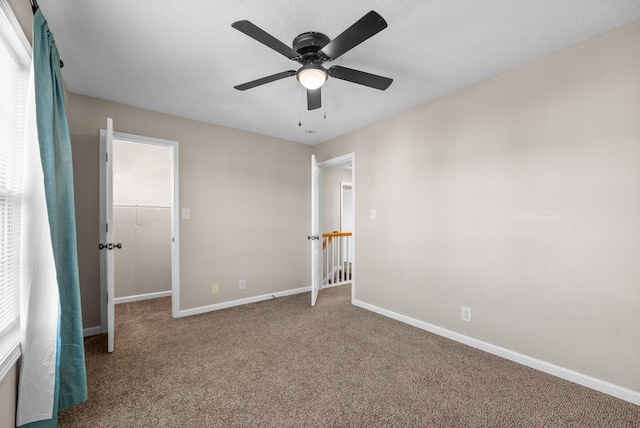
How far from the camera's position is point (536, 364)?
2275 millimetres

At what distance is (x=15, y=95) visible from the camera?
1.60 meters

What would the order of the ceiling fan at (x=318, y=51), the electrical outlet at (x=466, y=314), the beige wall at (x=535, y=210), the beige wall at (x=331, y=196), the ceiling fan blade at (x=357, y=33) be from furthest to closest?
the beige wall at (x=331, y=196) → the electrical outlet at (x=466, y=314) → the beige wall at (x=535, y=210) → the ceiling fan at (x=318, y=51) → the ceiling fan blade at (x=357, y=33)

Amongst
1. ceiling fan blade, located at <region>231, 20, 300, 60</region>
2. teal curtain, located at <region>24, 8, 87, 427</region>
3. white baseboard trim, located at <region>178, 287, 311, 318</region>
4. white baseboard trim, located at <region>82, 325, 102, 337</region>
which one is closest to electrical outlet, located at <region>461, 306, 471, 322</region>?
white baseboard trim, located at <region>178, 287, 311, 318</region>

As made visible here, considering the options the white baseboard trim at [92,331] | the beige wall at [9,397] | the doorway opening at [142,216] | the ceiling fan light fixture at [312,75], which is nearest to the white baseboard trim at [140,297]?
the doorway opening at [142,216]

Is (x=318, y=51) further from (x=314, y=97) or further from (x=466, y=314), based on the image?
(x=466, y=314)

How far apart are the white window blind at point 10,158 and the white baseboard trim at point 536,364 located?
3192 mm

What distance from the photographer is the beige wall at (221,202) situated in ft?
9.75

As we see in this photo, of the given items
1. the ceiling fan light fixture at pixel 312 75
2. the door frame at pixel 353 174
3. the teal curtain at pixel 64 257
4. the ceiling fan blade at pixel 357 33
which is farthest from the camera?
the door frame at pixel 353 174

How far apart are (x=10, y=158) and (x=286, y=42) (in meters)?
1.75

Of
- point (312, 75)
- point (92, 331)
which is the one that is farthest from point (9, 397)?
point (312, 75)

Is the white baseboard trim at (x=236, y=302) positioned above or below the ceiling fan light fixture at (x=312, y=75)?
below

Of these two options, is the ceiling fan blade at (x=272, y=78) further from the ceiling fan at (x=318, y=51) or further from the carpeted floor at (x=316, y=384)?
the carpeted floor at (x=316, y=384)

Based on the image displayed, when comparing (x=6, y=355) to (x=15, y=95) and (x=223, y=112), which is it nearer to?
(x=15, y=95)

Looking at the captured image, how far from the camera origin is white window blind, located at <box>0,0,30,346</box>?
1.44 meters
